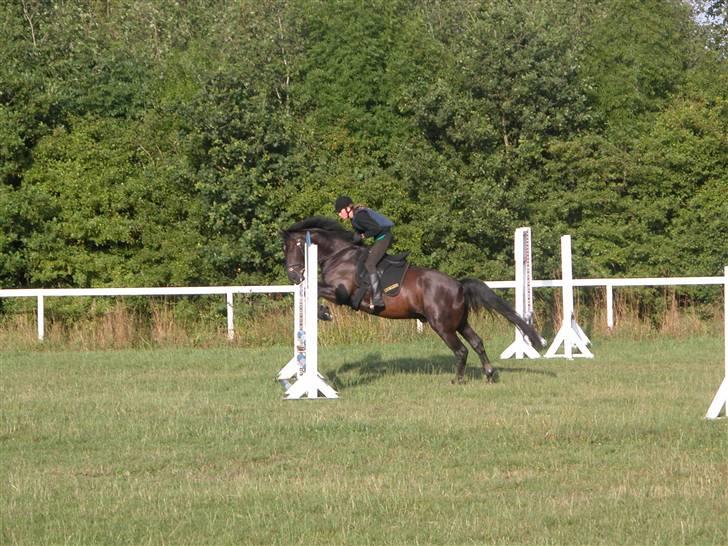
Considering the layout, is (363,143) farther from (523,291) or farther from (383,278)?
(383,278)

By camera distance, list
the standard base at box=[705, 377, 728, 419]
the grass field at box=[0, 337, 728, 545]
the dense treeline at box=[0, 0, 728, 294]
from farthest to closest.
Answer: the dense treeline at box=[0, 0, 728, 294]
the standard base at box=[705, 377, 728, 419]
the grass field at box=[0, 337, 728, 545]

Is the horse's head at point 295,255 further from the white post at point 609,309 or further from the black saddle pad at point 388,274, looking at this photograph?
the white post at point 609,309

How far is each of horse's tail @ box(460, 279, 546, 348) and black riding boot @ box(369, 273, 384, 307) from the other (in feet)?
3.46

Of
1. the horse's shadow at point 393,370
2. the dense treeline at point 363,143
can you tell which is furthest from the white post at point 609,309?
the dense treeline at point 363,143

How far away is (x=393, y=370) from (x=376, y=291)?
1795mm

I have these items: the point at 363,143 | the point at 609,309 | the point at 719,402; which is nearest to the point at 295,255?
the point at 719,402

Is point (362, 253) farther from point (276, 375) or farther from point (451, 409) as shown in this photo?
point (451, 409)

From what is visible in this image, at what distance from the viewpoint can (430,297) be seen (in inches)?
625

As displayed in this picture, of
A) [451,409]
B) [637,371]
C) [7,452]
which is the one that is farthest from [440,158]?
[7,452]

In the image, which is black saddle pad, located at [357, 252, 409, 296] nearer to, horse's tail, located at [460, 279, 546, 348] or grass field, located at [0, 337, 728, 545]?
horse's tail, located at [460, 279, 546, 348]

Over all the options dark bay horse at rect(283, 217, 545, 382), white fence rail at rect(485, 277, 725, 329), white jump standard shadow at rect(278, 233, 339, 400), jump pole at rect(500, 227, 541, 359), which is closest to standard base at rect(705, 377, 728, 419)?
dark bay horse at rect(283, 217, 545, 382)

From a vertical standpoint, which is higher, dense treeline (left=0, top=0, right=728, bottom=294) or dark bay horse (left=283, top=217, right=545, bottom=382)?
dense treeline (left=0, top=0, right=728, bottom=294)

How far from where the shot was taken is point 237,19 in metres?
35.9

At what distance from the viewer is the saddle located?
15.9 metres
